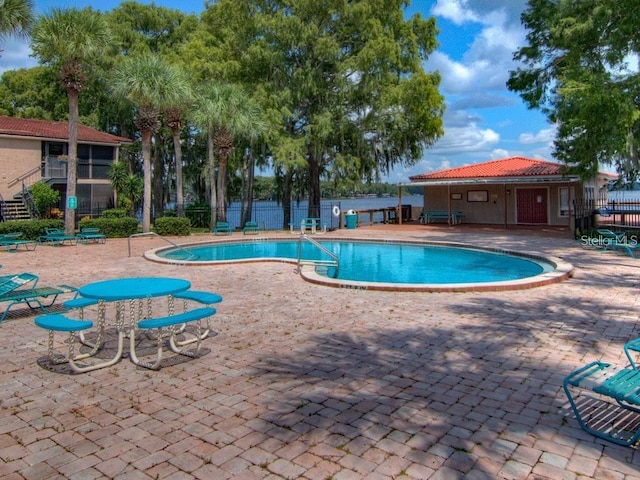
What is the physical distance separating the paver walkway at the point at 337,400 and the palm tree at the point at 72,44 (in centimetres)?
1516

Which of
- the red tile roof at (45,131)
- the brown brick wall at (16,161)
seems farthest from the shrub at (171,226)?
the brown brick wall at (16,161)

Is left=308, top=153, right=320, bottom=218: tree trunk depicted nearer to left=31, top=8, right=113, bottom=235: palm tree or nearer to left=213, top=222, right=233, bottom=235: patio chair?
left=213, top=222, right=233, bottom=235: patio chair

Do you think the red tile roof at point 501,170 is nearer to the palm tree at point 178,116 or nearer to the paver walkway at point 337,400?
the palm tree at point 178,116

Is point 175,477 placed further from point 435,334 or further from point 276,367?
point 435,334

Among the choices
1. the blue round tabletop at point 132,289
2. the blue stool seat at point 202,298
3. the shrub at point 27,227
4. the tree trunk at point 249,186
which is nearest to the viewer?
the blue round tabletop at point 132,289

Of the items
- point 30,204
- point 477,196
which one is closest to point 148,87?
point 30,204

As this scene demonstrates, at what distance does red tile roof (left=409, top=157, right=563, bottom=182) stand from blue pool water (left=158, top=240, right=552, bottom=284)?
994 cm

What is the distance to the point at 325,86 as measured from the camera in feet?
Result: 86.5

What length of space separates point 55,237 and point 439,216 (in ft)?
64.2

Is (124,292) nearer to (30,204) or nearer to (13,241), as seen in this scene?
(13,241)

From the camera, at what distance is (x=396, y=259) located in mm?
15945

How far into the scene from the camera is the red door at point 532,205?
25.0 m

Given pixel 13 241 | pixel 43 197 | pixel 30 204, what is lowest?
pixel 13 241

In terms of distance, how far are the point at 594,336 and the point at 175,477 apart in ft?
17.6
